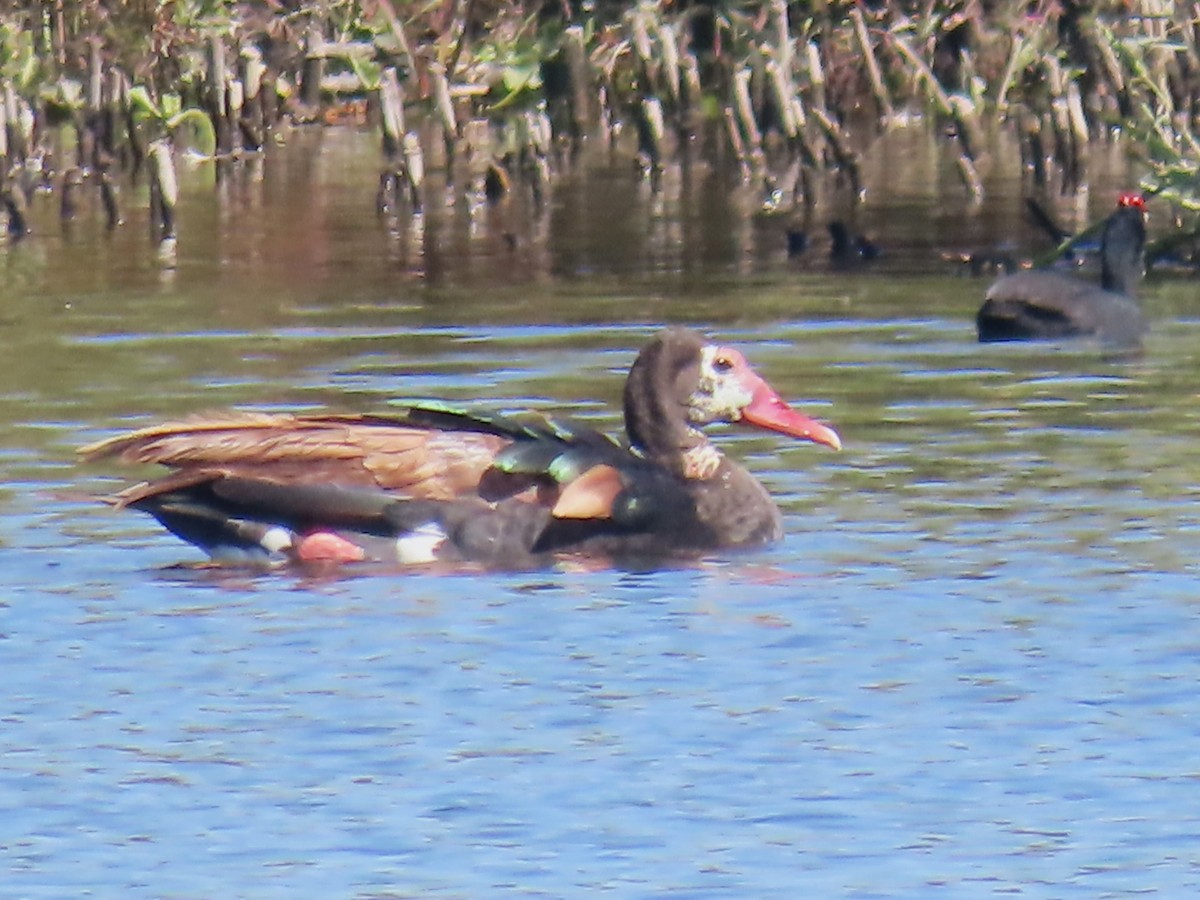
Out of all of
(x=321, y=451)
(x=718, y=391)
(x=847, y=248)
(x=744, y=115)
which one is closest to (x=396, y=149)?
(x=744, y=115)

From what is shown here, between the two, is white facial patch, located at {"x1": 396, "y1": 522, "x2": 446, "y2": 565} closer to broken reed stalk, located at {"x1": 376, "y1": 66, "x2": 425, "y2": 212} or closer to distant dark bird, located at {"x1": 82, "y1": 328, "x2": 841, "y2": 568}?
distant dark bird, located at {"x1": 82, "y1": 328, "x2": 841, "y2": 568}

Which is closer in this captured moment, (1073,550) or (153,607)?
(153,607)

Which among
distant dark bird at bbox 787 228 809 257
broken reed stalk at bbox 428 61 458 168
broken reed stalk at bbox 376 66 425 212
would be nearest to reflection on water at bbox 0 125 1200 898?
distant dark bird at bbox 787 228 809 257

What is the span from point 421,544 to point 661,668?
80.8 inches

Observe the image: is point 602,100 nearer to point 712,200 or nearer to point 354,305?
point 712,200

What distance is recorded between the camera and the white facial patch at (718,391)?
39.4ft

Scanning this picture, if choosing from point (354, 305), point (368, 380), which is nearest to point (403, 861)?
point (368, 380)

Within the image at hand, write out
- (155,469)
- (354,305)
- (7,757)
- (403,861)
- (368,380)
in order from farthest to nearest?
(354,305), (368,380), (155,469), (7,757), (403,861)

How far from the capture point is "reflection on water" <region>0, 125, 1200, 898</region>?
7.46m

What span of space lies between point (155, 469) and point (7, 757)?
17.4 ft

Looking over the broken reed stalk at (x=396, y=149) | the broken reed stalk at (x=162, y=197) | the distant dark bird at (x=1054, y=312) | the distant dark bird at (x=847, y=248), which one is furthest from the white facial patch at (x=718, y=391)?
the broken reed stalk at (x=396, y=149)

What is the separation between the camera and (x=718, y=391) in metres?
12.0

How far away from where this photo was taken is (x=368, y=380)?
625 inches

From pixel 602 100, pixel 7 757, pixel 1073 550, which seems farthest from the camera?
pixel 602 100
